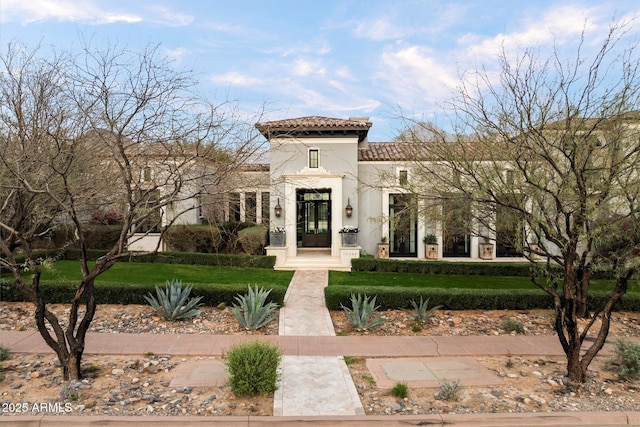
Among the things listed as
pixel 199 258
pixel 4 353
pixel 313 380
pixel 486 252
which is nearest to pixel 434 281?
pixel 486 252

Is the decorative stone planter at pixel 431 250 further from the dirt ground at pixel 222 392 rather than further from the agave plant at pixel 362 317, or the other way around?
the dirt ground at pixel 222 392

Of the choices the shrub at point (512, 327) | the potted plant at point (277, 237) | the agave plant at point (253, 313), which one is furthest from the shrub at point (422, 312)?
the potted plant at point (277, 237)

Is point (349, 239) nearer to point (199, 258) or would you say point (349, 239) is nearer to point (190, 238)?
point (199, 258)

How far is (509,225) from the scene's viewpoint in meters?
7.68

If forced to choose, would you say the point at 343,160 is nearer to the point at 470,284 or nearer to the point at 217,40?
the point at 470,284

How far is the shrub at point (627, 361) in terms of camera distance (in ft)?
17.7

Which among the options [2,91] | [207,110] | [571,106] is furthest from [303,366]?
[2,91]

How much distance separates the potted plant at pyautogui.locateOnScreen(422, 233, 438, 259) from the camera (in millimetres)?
17188

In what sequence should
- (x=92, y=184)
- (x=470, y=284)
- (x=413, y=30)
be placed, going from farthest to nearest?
(x=470, y=284) → (x=413, y=30) → (x=92, y=184)

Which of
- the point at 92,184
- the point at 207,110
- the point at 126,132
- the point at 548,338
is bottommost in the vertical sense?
the point at 548,338

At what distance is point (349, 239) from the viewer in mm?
15609

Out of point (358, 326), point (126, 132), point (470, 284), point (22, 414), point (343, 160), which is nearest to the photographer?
point (22, 414)

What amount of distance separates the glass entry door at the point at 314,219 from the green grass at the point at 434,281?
4.51 metres

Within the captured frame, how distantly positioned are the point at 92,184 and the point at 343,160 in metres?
10.9
